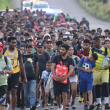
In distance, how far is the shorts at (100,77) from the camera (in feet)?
31.8

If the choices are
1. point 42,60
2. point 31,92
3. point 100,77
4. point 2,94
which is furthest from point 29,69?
point 2,94

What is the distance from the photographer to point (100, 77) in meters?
9.77

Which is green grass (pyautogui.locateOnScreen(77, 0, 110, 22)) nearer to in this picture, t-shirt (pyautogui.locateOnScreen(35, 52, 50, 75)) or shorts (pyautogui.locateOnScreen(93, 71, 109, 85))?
t-shirt (pyautogui.locateOnScreen(35, 52, 50, 75))

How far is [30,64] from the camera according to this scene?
989 centimetres

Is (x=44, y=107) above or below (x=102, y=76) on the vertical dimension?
below

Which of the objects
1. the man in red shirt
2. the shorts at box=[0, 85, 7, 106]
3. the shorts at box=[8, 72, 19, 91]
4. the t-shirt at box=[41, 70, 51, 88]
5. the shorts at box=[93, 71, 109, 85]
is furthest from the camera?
the t-shirt at box=[41, 70, 51, 88]

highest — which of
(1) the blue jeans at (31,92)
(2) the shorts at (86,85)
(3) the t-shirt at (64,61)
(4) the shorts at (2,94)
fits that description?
(3) the t-shirt at (64,61)

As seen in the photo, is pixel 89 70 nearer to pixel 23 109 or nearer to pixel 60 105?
pixel 60 105

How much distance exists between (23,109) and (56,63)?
2021 mm

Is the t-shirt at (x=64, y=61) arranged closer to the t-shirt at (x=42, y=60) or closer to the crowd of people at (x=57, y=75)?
the crowd of people at (x=57, y=75)

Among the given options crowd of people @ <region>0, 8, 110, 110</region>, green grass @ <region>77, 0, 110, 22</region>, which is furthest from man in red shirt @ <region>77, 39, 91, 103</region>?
green grass @ <region>77, 0, 110, 22</region>

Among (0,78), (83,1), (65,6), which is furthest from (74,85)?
(83,1)

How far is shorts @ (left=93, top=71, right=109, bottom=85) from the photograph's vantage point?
9.69m

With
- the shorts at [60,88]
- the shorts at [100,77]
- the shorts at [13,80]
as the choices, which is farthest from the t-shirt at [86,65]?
the shorts at [13,80]
